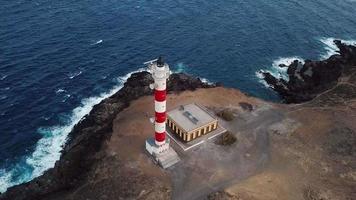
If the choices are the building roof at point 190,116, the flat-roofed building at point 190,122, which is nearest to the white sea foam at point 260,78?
the building roof at point 190,116

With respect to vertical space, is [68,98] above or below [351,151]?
below

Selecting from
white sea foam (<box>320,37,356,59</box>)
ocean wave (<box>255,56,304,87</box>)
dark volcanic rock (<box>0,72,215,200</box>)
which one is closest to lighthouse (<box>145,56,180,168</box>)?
dark volcanic rock (<box>0,72,215,200</box>)

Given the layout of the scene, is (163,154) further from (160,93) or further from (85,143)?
(85,143)

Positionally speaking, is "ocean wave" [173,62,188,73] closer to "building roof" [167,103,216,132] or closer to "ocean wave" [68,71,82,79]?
"ocean wave" [68,71,82,79]

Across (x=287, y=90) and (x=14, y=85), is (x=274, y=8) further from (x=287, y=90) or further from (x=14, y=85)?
(x=14, y=85)

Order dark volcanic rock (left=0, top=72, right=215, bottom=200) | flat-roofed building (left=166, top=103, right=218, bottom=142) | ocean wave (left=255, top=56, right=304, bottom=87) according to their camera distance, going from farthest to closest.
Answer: ocean wave (left=255, top=56, right=304, bottom=87) < flat-roofed building (left=166, top=103, right=218, bottom=142) < dark volcanic rock (left=0, top=72, right=215, bottom=200)

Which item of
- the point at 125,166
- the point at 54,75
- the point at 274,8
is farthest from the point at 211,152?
the point at 274,8
